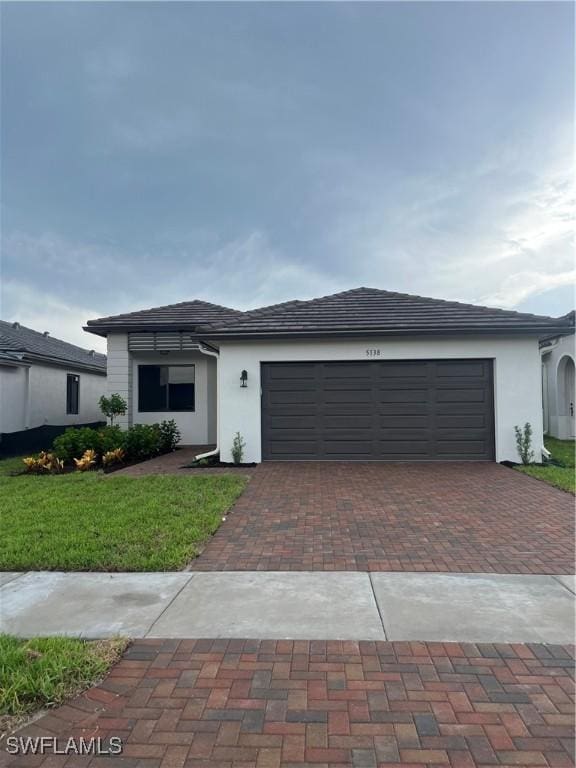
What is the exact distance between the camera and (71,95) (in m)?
11.2

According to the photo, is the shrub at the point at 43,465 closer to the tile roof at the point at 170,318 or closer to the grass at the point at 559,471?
the tile roof at the point at 170,318

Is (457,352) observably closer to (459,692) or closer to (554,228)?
(554,228)

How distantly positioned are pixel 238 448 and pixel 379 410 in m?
3.47

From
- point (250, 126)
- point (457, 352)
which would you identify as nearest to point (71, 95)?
point (250, 126)

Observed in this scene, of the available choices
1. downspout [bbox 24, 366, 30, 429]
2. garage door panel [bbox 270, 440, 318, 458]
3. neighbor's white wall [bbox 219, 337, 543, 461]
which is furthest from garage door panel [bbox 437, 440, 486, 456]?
downspout [bbox 24, 366, 30, 429]

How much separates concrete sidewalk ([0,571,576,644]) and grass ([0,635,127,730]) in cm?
22

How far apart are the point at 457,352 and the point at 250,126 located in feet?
27.4

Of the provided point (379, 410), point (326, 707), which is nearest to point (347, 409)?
point (379, 410)

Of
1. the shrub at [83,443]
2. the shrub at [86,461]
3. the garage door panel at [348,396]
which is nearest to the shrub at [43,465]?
the shrub at [86,461]

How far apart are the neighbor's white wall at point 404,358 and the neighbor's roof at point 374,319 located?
0.35 m

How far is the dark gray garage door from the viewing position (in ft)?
34.1

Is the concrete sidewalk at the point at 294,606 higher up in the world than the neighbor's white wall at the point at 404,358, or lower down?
lower down

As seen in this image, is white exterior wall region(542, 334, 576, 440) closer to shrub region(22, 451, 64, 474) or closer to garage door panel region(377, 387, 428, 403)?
garage door panel region(377, 387, 428, 403)

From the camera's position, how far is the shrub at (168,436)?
13.1m
